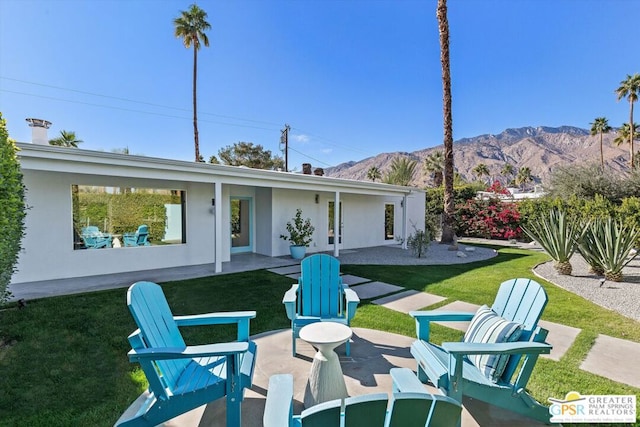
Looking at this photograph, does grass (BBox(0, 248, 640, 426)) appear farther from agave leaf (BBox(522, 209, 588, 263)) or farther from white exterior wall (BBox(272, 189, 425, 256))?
white exterior wall (BBox(272, 189, 425, 256))

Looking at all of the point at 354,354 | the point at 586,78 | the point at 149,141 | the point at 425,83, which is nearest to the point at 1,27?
the point at 354,354

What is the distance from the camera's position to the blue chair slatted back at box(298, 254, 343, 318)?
3865 mm

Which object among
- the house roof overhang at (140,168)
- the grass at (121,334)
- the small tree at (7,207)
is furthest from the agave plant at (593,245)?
the small tree at (7,207)

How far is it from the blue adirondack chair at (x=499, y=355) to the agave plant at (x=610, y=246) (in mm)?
6108

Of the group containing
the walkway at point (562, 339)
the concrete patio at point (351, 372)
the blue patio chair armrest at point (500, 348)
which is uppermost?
the blue patio chair armrest at point (500, 348)

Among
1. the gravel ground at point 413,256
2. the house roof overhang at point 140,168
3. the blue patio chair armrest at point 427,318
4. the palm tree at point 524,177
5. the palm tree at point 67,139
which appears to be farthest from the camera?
the palm tree at point 524,177

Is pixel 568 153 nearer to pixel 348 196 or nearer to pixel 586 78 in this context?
pixel 586 78

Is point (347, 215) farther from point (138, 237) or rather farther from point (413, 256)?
point (138, 237)

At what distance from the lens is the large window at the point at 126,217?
7582mm

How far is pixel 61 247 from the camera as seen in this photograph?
7.20 m

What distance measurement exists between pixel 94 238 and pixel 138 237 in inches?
39.3

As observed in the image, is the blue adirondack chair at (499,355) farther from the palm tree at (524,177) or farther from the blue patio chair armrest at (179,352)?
the palm tree at (524,177)

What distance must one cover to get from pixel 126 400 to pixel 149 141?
3114 centimetres

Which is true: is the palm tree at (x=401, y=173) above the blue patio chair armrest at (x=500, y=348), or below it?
above
